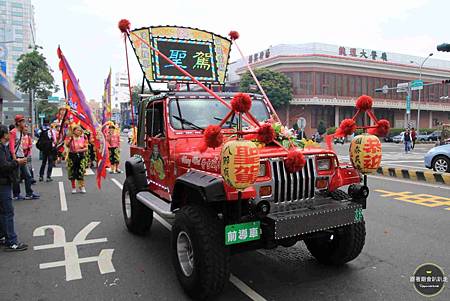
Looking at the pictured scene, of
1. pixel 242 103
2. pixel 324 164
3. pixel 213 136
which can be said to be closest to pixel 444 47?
pixel 324 164

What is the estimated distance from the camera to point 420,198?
8648mm

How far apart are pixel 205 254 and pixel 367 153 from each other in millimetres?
1936

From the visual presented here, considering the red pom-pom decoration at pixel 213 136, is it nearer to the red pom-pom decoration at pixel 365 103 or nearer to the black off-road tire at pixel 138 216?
the red pom-pom decoration at pixel 365 103

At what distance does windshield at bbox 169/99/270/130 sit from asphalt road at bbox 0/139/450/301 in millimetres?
1725

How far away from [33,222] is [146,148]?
2754mm

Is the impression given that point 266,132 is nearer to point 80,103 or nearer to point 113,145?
point 80,103

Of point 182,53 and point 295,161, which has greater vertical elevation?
point 182,53

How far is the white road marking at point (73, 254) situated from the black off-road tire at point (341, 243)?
8.16ft

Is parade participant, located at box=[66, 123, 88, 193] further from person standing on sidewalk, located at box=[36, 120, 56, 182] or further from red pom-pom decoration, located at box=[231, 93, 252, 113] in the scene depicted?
red pom-pom decoration, located at box=[231, 93, 252, 113]

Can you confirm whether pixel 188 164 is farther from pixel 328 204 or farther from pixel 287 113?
pixel 287 113

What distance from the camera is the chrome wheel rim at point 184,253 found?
3719mm

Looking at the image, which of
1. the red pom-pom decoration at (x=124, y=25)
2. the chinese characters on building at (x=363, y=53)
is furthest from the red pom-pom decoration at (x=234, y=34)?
the chinese characters on building at (x=363, y=53)

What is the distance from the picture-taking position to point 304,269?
14.1ft

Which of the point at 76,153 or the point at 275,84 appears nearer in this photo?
the point at 76,153
